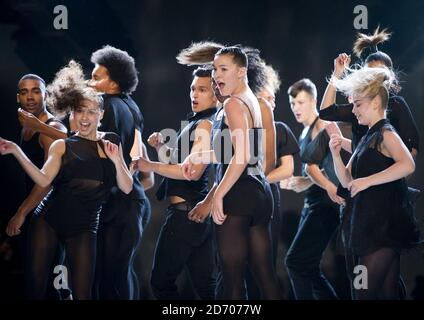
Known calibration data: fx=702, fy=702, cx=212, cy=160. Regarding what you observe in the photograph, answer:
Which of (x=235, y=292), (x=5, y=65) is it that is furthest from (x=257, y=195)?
(x=5, y=65)

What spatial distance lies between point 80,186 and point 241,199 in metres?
1.14

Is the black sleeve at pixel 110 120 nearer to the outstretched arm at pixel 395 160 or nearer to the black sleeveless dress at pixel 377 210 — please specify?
the black sleeveless dress at pixel 377 210

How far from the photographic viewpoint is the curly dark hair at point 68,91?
4.92 meters

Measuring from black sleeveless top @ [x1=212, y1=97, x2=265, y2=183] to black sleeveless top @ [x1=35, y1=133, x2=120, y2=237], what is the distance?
0.75 metres

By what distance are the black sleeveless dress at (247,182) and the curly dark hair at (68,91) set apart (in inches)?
35.2

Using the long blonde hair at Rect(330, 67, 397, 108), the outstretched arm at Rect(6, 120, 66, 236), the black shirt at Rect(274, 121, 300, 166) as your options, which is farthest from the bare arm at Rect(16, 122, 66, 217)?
the long blonde hair at Rect(330, 67, 397, 108)

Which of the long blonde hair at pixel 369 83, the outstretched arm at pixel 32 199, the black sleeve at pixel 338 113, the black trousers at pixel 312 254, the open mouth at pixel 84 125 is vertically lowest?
the black trousers at pixel 312 254

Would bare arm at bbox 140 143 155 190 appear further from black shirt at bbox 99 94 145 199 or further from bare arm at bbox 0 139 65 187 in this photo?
bare arm at bbox 0 139 65 187

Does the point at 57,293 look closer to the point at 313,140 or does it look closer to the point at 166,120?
the point at 166,120

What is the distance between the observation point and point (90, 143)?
4879 mm

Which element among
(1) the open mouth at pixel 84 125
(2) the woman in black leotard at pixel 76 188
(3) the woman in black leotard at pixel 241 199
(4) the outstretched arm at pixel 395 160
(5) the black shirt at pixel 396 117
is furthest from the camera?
(5) the black shirt at pixel 396 117

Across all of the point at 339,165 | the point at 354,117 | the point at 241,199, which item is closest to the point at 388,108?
the point at 354,117

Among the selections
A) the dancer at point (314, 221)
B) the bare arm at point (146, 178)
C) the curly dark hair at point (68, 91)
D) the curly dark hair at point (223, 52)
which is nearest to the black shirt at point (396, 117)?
the dancer at point (314, 221)

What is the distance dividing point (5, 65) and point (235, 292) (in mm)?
2340
